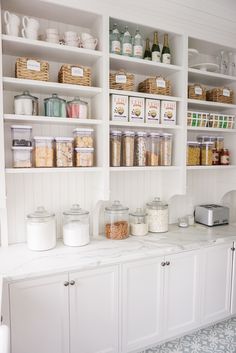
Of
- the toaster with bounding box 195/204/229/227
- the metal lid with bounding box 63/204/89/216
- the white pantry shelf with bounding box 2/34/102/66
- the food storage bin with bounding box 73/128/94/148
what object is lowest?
the toaster with bounding box 195/204/229/227

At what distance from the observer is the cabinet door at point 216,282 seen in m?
2.17

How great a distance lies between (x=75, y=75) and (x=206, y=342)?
2165 millimetres

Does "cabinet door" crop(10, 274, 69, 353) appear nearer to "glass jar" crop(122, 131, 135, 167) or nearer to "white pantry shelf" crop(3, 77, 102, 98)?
"glass jar" crop(122, 131, 135, 167)

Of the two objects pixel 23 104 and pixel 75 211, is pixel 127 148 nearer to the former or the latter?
pixel 75 211

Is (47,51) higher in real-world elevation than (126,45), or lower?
lower

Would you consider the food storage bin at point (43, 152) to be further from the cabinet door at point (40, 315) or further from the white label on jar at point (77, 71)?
the cabinet door at point (40, 315)

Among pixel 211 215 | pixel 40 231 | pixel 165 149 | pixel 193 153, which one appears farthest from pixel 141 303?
pixel 193 153

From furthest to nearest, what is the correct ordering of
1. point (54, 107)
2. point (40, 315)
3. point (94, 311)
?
1. point (54, 107)
2. point (94, 311)
3. point (40, 315)

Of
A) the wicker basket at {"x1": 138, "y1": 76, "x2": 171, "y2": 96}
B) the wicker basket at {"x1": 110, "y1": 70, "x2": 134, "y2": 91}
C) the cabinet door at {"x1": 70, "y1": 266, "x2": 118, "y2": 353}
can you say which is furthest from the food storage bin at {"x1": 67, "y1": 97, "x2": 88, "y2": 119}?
the cabinet door at {"x1": 70, "y1": 266, "x2": 118, "y2": 353}

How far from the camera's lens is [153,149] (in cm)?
221

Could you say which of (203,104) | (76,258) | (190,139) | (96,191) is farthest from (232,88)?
(76,258)

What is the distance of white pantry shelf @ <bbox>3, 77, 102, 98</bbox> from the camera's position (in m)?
1.73

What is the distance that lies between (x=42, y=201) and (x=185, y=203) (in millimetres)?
1356

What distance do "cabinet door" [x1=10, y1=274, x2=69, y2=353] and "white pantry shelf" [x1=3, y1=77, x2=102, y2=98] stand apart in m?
1.19
